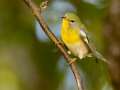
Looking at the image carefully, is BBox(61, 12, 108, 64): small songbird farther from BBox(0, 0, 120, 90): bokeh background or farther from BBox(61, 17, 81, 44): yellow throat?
BBox(0, 0, 120, 90): bokeh background

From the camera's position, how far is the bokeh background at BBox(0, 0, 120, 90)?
2960 mm

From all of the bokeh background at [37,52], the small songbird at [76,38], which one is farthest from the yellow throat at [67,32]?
the bokeh background at [37,52]

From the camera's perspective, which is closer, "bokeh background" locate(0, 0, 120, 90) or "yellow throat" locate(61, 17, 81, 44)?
"yellow throat" locate(61, 17, 81, 44)

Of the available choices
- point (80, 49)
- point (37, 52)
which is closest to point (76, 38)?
point (80, 49)

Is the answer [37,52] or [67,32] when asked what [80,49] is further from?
[37,52]

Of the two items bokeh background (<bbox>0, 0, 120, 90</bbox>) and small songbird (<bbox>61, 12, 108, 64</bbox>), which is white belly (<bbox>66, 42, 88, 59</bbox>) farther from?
bokeh background (<bbox>0, 0, 120, 90</bbox>)

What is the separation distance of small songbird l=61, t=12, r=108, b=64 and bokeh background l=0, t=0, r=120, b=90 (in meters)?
0.75

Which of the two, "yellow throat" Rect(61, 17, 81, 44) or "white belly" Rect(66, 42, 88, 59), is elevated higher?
"yellow throat" Rect(61, 17, 81, 44)

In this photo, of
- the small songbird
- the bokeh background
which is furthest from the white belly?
the bokeh background

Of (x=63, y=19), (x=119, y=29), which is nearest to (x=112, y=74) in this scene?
(x=119, y=29)

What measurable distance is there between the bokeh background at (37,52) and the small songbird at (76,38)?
75 centimetres

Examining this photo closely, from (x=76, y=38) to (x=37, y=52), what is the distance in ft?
3.70

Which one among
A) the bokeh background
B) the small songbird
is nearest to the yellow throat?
the small songbird

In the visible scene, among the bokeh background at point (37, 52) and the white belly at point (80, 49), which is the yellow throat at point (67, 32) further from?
the bokeh background at point (37, 52)
